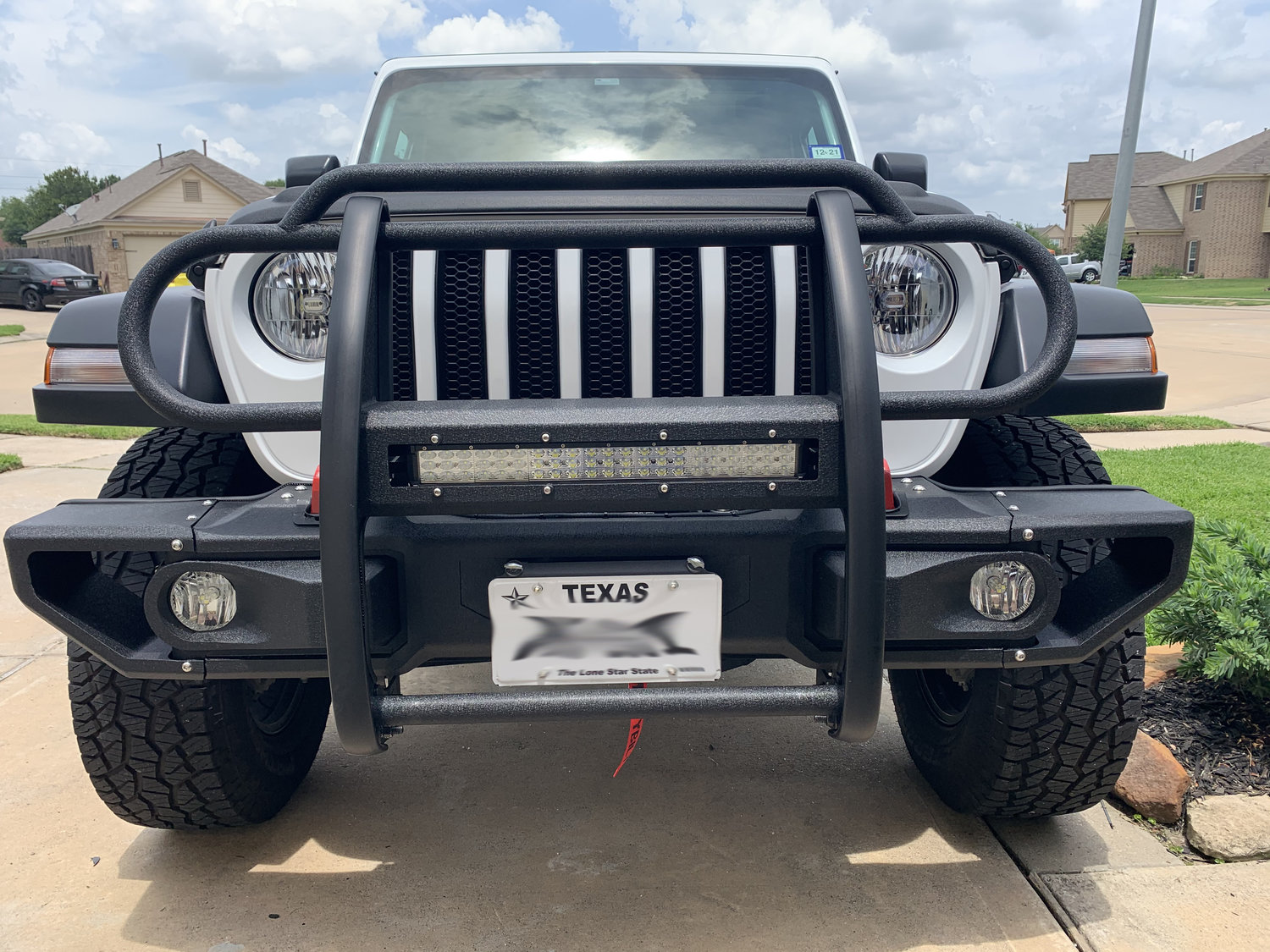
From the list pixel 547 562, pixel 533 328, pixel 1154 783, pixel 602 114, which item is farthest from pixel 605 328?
pixel 1154 783

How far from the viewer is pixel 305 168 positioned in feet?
9.56

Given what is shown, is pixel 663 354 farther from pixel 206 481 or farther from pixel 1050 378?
pixel 206 481

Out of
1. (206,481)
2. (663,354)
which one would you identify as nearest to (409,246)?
(663,354)

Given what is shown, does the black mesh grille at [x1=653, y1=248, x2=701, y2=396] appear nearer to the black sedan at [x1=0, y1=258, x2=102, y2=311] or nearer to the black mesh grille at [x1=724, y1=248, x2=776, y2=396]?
the black mesh grille at [x1=724, y1=248, x2=776, y2=396]

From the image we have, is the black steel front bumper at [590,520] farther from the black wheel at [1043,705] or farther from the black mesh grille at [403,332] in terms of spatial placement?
the black wheel at [1043,705]

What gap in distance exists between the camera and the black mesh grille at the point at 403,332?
6.45ft

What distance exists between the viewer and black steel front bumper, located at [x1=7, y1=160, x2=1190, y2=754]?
5.31 feet

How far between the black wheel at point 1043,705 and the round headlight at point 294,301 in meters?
1.49

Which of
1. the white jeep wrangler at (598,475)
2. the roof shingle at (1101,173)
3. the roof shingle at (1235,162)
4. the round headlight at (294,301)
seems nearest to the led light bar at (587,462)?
the white jeep wrangler at (598,475)

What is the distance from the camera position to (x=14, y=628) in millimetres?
3832

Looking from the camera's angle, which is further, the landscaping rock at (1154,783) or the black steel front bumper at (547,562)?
the landscaping rock at (1154,783)

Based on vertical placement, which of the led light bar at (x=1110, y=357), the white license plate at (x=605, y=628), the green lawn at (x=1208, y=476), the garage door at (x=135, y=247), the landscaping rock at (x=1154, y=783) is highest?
the garage door at (x=135, y=247)

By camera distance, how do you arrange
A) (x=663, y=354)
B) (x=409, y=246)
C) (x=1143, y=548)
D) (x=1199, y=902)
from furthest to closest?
(x=1199, y=902) < (x=663, y=354) < (x=1143, y=548) < (x=409, y=246)

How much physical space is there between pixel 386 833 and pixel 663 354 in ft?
4.60
